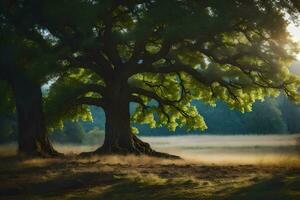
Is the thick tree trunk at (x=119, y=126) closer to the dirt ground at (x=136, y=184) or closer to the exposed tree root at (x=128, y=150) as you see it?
the exposed tree root at (x=128, y=150)

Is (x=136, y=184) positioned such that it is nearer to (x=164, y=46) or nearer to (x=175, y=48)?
(x=164, y=46)

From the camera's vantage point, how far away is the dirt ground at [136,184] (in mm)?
14750

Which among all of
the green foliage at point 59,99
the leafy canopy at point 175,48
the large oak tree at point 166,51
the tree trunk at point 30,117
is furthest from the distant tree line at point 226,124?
the tree trunk at point 30,117

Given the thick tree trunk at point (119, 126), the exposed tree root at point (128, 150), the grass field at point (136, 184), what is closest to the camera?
the grass field at point (136, 184)

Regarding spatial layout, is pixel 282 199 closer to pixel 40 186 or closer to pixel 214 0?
pixel 40 186

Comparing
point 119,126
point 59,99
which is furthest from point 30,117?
point 119,126

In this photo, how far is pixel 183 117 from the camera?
37250 millimetres

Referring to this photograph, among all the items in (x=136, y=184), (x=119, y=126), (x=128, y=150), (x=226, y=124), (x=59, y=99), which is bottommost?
(x=136, y=184)

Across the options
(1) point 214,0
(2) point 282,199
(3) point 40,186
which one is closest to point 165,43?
(1) point 214,0

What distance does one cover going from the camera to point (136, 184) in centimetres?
1708

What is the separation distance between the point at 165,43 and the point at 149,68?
2.45 metres

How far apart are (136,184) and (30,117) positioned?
12260mm

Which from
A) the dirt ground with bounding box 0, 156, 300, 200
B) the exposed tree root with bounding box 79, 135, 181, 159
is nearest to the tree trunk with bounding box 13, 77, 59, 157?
the exposed tree root with bounding box 79, 135, 181, 159

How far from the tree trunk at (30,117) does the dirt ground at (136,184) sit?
5.19 m
